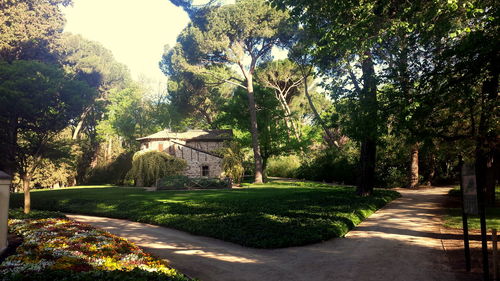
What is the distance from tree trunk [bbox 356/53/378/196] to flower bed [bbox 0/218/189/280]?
26.9ft

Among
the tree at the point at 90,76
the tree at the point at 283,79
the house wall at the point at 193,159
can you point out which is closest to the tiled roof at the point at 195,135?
the house wall at the point at 193,159

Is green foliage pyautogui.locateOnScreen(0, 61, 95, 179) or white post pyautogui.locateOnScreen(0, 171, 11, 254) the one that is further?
green foliage pyautogui.locateOnScreen(0, 61, 95, 179)

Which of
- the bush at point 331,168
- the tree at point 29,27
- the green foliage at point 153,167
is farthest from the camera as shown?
the green foliage at point 153,167

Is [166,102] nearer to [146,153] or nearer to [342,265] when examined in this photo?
[146,153]

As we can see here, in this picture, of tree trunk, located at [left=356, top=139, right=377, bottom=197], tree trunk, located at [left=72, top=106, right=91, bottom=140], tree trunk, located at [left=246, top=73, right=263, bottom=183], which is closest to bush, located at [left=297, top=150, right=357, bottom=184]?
tree trunk, located at [left=246, top=73, right=263, bottom=183]

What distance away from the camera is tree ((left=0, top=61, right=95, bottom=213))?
16.9m

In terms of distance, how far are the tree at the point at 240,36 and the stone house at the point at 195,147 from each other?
4.05 m

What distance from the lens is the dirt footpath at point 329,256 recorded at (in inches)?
255

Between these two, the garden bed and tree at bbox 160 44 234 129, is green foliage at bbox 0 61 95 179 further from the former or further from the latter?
tree at bbox 160 44 234 129

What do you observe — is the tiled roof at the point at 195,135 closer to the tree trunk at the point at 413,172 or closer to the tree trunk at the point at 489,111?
the tree trunk at the point at 413,172

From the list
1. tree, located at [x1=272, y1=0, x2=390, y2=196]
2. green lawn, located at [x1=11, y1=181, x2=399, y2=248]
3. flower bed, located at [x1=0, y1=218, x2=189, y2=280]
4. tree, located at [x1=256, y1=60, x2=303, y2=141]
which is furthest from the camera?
tree, located at [x1=256, y1=60, x2=303, y2=141]

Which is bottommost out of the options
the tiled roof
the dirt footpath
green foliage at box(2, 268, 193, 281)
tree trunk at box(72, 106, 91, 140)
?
the dirt footpath

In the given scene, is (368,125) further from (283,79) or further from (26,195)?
(283,79)

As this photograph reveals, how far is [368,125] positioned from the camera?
39.7ft
